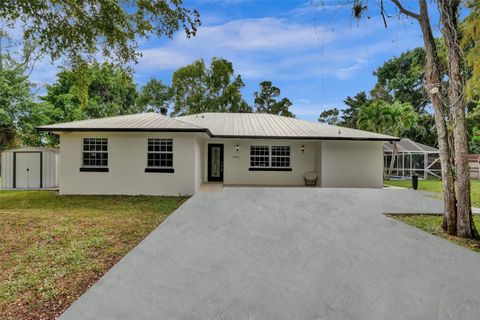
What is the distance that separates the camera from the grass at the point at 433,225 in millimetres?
6498

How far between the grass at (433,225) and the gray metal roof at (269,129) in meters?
6.68

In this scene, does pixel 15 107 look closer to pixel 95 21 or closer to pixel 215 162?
pixel 215 162

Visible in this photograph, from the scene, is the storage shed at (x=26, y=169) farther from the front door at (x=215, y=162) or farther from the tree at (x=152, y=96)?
the tree at (x=152, y=96)

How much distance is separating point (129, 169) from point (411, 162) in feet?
67.8

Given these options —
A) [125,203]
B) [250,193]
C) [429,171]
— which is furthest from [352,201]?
[429,171]

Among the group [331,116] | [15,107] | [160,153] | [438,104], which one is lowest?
[160,153]

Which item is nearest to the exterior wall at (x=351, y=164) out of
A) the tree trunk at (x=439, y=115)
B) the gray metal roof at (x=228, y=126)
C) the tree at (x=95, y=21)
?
the gray metal roof at (x=228, y=126)

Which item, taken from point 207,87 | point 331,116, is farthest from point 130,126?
point 331,116

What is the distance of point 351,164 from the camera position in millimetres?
15867

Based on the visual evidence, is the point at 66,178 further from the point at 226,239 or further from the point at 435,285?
the point at 435,285

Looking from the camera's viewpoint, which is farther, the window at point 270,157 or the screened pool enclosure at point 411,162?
the screened pool enclosure at point 411,162

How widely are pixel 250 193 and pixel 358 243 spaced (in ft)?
23.0

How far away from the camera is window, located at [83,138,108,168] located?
13.4m

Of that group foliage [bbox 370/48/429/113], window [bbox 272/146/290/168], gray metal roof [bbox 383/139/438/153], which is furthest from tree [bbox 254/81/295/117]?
window [bbox 272/146/290/168]
